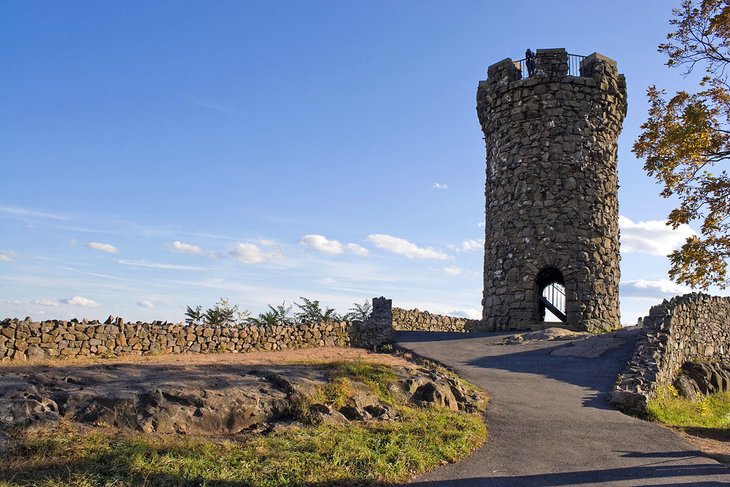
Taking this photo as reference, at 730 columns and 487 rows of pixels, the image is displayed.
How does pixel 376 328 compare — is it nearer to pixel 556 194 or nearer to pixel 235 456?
pixel 556 194

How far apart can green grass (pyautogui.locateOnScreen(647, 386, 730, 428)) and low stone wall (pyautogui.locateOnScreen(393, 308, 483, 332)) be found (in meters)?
11.8

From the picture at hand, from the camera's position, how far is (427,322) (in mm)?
29406

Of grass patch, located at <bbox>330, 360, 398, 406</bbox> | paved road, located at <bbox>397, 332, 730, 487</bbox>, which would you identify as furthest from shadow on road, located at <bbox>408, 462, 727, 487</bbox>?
grass patch, located at <bbox>330, 360, 398, 406</bbox>

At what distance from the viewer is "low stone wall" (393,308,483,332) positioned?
27.6m

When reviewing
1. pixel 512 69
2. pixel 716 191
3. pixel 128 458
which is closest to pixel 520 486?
pixel 128 458

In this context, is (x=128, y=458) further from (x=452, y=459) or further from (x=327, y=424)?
(x=452, y=459)

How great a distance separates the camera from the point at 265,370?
456 inches

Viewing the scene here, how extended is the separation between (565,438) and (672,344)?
9282 mm

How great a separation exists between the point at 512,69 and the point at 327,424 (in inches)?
881

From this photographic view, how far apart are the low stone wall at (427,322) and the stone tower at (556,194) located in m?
3.18

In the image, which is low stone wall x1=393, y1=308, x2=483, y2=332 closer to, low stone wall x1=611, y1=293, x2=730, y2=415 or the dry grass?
the dry grass

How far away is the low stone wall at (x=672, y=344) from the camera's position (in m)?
14.0

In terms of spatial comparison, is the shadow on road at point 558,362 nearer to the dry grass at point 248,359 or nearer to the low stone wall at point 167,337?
the low stone wall at point 167,337

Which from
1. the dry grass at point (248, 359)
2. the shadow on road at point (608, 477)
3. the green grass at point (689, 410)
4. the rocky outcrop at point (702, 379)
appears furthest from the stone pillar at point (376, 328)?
the shadow on road at point (608, 477)
